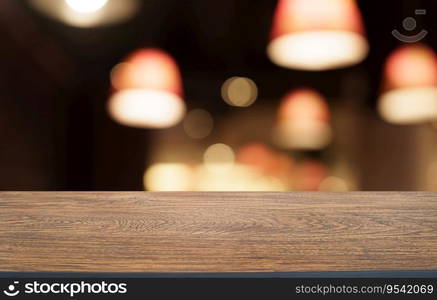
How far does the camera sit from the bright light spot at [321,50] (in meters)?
1.48

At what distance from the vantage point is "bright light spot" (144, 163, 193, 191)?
1.40 m

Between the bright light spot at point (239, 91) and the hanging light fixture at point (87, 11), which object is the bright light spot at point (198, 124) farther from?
the hanging light fixture at point (87, 11)

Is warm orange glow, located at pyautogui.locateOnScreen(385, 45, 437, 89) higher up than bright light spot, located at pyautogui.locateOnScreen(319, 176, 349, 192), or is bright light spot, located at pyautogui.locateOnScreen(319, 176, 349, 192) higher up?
warm orange glow, located at pyautogui.locateOnScreen(385, 45, 437, 89)

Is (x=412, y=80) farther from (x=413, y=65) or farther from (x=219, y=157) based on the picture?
(x=219, y=157)

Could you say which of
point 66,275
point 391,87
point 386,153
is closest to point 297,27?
point 391,87

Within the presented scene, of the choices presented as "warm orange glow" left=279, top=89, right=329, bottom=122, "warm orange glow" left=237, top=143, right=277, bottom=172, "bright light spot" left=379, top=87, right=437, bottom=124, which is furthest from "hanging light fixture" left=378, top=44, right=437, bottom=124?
"warm orange glow" left=237, top=143, right=277, bottom=172

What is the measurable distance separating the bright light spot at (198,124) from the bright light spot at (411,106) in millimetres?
429

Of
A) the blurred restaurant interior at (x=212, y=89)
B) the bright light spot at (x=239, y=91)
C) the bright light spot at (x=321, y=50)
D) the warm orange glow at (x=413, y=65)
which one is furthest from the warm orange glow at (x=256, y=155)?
the warm orange glow at (x=413, y=65)

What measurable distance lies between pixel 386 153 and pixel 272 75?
339 mm

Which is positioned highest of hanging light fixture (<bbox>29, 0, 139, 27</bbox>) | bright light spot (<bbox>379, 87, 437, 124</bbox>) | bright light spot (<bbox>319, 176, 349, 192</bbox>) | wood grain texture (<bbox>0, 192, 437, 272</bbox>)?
hanging light fixture (<bbox>29, 0, 139, 27</bbox>)

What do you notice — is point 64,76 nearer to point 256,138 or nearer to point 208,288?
point 256,138

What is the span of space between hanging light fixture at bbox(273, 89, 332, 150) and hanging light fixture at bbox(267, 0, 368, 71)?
0.28 ft

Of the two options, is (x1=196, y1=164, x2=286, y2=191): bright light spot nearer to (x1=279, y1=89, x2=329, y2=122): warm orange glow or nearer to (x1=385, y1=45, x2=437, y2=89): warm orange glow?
(x1=279, y1=89, x2=329, y2=122): warm orange glow

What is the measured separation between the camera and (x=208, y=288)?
1.34 metres
